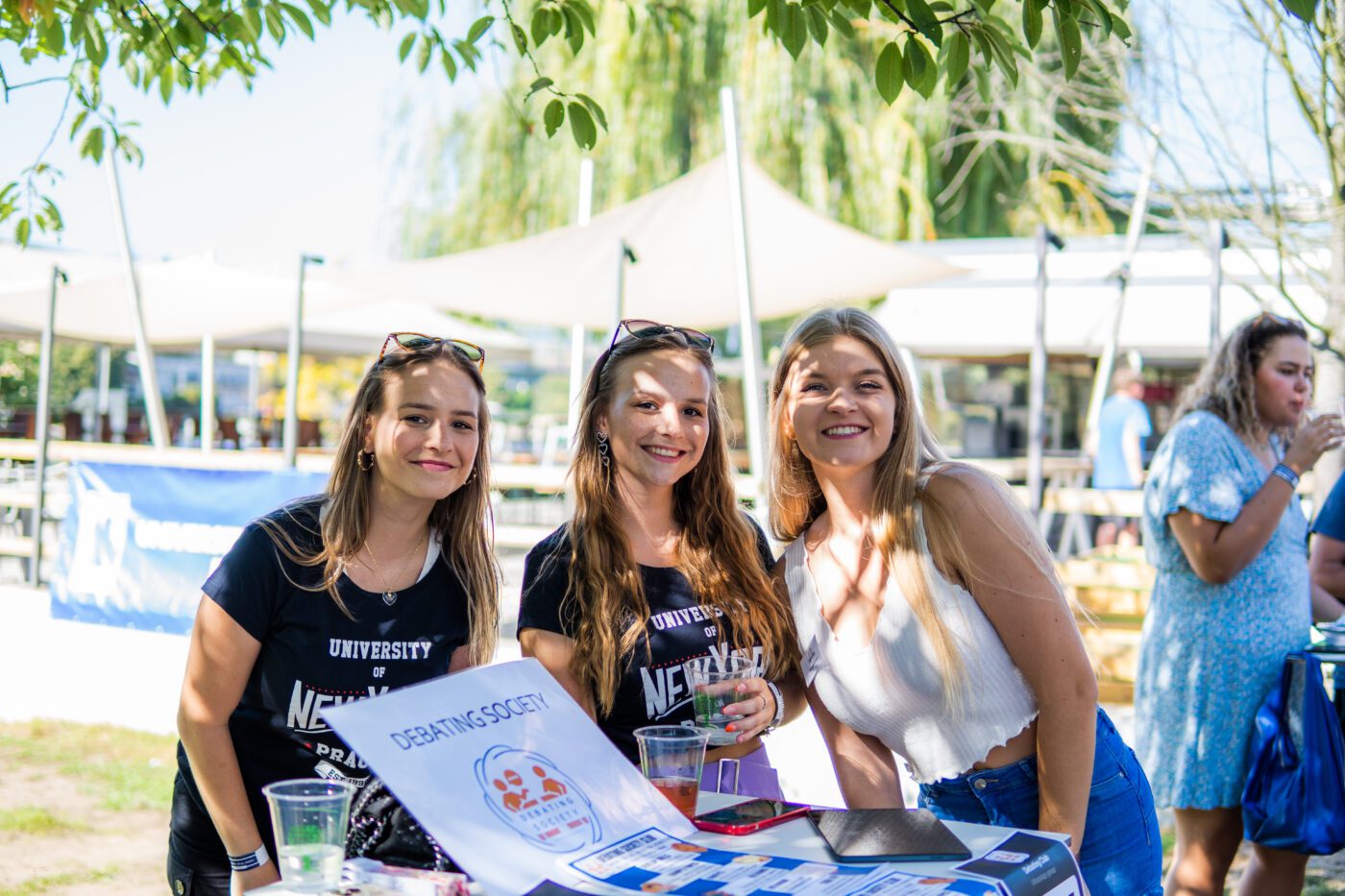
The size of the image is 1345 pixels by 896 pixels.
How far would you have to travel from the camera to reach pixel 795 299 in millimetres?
11430

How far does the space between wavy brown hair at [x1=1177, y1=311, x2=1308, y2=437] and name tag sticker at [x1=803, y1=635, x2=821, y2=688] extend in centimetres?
200

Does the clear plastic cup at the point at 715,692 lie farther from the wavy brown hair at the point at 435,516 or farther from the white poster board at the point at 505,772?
the wavy brown hair at the point at 435,516

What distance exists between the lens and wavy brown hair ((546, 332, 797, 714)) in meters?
2.48

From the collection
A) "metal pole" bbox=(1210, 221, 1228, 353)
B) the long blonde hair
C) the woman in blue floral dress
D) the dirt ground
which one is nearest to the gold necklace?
the long blonde hair

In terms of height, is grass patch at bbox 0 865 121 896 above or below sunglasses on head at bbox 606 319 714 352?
below

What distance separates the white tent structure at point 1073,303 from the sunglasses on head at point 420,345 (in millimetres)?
9660

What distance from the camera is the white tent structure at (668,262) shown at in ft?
31.8

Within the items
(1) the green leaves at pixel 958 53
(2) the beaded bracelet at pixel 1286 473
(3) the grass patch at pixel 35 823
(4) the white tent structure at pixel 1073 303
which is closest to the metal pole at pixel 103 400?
(4) the white tent structure at pixel 1073 303

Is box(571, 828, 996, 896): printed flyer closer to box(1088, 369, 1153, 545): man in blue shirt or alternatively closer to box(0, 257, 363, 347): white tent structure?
box(1088, 369, 1153, 545): man in blue shirt

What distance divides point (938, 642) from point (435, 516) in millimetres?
1126

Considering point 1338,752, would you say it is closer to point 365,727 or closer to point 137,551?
point 365,727

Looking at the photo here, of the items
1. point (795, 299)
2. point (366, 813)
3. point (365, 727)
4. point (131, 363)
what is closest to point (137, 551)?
point (795, 299)

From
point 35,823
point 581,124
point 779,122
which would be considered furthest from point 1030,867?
point 779,122

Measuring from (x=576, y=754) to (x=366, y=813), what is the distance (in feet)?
1.57
